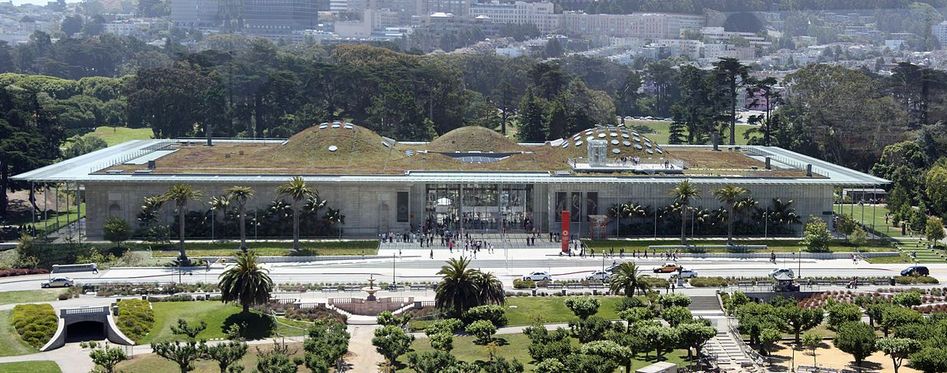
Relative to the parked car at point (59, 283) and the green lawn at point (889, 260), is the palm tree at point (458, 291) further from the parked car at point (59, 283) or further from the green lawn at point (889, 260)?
the green lawn at point (889, 260)

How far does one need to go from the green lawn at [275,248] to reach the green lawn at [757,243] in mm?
18058

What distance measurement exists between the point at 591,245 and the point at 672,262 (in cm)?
718

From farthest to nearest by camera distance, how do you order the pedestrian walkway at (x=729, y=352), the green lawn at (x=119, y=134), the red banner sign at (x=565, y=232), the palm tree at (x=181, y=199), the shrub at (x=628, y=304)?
the green lawn at (x=119, y=134) < the red banner sign at (x=565, y=232) < the palm tree at (x=181, y=199) < the shrub at (x=628, y=304) < the pedestrian walkway at (x=729, y=352)

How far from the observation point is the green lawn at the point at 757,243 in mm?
105250

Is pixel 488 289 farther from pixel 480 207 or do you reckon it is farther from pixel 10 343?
pixel 480 207

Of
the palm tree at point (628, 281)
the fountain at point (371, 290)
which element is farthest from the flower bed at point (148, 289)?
the palm tree at point (628, 281)

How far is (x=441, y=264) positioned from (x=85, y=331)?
27.8 metres

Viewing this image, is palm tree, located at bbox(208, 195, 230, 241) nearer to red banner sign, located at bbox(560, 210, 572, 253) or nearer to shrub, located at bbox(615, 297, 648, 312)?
red banner sign, located at bbox(560, 210, 572, 253)

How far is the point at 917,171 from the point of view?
135m

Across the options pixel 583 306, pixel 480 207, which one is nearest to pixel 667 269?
pixel 583 306

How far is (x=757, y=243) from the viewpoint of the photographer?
107 m

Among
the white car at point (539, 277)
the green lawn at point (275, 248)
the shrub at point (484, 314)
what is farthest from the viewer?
the green lawn at point (275, 248)

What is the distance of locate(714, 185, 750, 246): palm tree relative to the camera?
344ft

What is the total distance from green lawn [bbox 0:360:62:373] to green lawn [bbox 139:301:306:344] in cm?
641
